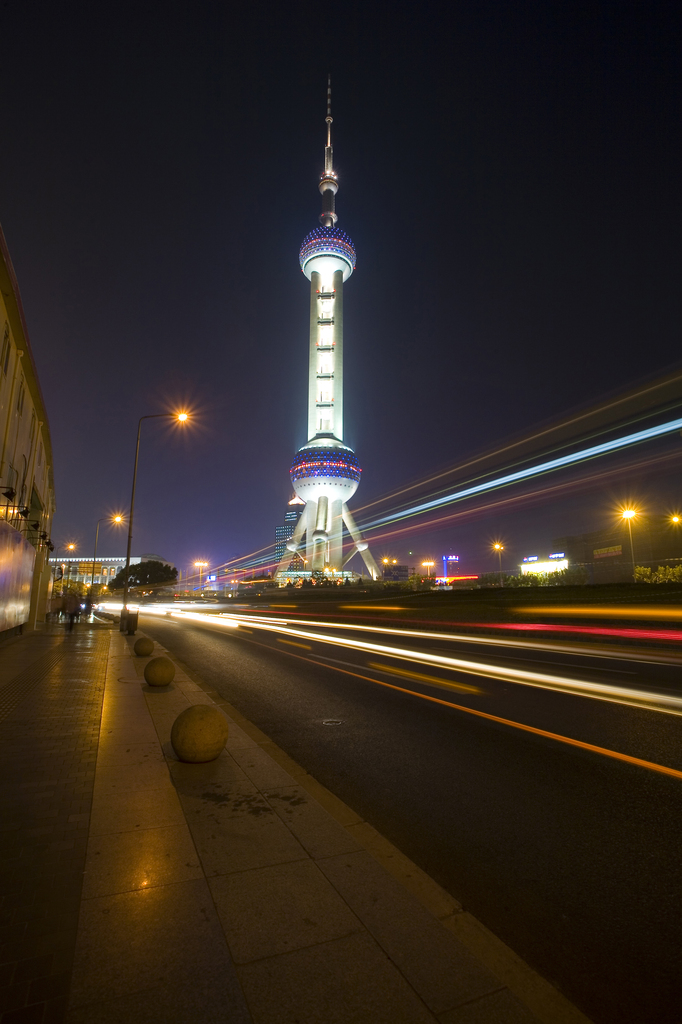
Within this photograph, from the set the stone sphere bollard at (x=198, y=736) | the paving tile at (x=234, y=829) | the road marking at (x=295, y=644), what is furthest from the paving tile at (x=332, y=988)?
the road marking at (x=295, y=644)

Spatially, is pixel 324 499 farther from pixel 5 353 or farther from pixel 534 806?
pixel 534 806

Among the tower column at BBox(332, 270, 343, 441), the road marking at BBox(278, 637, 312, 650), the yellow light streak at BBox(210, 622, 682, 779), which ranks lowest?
the road marking at BBox(278, 637, 312, 650)

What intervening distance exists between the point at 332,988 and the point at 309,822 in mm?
1816

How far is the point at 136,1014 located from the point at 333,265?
461ft

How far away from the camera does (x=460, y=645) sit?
59.8 feet

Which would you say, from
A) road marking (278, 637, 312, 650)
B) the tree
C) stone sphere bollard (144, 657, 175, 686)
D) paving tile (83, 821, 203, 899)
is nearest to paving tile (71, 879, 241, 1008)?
paving tile (83, 821, 203, 899)

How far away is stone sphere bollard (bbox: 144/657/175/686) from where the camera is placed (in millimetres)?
9914

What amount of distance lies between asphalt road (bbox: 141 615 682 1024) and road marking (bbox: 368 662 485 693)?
0.19 m

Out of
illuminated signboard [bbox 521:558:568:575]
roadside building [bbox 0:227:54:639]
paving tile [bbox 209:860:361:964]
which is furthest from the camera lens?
illuminated signboard [bbox 521:558:568:575]

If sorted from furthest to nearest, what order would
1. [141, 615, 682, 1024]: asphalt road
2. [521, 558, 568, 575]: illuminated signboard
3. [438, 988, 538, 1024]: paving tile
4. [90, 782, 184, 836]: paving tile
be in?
[521, 558, 568, 575]: illuminated signboard
[90, 782, 184, 836]: paving tile
[141, 615, 682, 1024]: asphalt road
[438, 988, 538, 1024]: paving tile

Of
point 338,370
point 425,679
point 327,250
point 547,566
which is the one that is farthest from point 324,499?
point 425,679

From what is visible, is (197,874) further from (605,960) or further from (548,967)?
(605,960)

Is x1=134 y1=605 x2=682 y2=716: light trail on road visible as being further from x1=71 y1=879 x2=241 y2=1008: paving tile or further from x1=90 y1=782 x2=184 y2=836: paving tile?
x1=71 y1=879 x2=241 y2=1008: paving tile

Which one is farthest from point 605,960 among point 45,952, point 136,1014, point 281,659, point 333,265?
point 333,265
